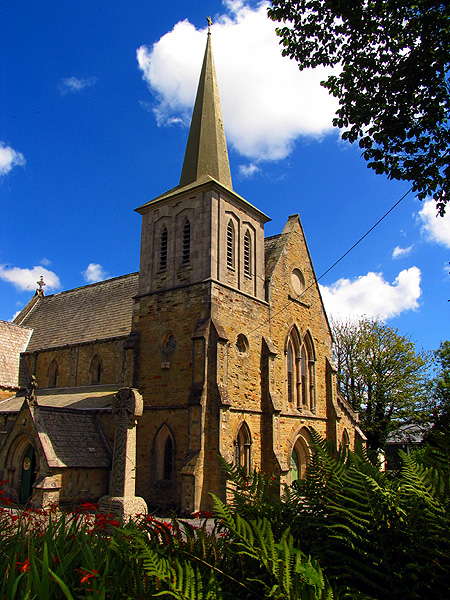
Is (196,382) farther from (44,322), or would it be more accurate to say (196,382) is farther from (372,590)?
(44,322)

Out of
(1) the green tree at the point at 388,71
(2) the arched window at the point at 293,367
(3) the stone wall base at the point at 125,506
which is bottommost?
(3) the stone wall base at the point at 125,506

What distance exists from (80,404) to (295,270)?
1340 cm

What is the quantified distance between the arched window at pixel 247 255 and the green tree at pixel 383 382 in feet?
59.6

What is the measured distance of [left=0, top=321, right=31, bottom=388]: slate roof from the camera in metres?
31.8

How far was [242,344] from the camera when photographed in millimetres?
21531

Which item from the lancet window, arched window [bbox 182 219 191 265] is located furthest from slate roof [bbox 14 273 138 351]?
the lancet window

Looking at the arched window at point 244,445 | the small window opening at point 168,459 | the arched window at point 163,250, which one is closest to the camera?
the small window opening at point 168,459

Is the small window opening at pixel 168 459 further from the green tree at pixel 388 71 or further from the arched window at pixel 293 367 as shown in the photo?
the green tree at pixel 388 71

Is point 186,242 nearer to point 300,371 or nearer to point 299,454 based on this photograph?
point 300,371

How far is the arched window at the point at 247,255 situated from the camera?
2337 cm

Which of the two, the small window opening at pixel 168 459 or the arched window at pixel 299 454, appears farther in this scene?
the arched window at pixel 299 454

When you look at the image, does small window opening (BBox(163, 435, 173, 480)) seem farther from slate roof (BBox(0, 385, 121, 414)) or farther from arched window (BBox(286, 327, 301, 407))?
arched window (BBox(286, 327, 301, 407))

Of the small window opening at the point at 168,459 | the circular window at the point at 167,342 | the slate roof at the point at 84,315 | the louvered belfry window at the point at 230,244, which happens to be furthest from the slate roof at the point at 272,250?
the small window opening at the point at 168,459

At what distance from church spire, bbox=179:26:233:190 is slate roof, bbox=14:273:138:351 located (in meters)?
8.99
